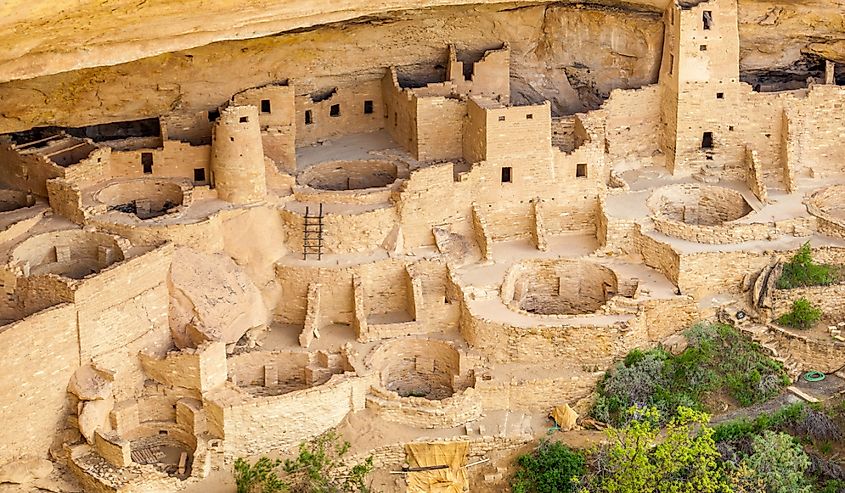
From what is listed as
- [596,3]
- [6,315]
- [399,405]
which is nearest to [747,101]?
[596,3]

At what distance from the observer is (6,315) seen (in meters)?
17.9

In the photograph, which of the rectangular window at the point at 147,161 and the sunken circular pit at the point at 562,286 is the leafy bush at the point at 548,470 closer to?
the sunken circular pit at the point at 562,286

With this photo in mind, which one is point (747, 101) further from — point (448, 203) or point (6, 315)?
point (6, 315)

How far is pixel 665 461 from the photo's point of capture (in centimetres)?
1655

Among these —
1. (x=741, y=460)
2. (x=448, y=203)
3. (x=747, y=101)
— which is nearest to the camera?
(x=741, y=460)

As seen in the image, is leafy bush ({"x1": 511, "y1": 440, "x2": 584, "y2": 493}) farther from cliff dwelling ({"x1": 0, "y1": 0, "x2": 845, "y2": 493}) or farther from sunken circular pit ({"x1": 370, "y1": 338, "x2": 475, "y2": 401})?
sunken circular pit ({"x1": 370, "y1": 338, "x2": 475, "y2": 401})

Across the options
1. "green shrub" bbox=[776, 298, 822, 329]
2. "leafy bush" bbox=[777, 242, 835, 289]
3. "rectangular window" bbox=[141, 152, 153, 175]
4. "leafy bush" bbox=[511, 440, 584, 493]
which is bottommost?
"leafy bush" bbox=[511, 440, 584, 493]

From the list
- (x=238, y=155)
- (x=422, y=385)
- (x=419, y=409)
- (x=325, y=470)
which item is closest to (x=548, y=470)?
(x=419, y=409)

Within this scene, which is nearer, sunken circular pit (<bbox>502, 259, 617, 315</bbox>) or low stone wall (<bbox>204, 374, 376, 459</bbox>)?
low stone wall (<bbox>204, 374, 376, 459</bbox>)

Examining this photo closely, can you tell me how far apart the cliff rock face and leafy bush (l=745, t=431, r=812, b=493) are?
6568 millimetres

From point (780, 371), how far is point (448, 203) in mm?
5156

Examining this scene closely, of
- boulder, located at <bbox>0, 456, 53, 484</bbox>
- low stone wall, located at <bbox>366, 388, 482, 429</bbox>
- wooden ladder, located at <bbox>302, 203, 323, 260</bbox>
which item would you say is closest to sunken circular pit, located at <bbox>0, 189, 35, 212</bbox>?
wooden ladder, located at <bbox>302, 203, 323, 260</bbox>

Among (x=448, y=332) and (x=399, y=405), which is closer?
(x=399, y=405)

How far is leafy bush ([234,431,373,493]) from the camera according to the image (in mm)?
17234
